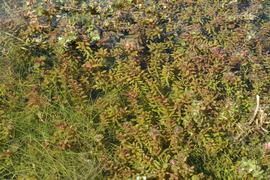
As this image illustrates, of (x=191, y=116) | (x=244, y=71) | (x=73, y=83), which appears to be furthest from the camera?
(x=244, y=71)

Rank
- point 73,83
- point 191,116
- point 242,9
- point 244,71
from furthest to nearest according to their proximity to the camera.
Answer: point 242,9
point 244,71
point 73,83
point 191,116

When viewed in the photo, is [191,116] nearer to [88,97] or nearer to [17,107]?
[88,97]

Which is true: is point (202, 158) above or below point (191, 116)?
below

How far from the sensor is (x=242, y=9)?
15.4ft

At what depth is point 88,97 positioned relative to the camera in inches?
147

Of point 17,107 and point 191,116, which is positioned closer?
point 191,116

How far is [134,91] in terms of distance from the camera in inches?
141

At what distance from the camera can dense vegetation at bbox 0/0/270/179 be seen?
3.20m

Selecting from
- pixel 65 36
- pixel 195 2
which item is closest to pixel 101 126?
pixel 65 36

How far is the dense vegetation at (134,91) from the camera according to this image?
320cm

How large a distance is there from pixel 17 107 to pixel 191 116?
117 cm

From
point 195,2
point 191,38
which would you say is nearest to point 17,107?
point 191,38

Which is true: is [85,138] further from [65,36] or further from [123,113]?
[65,36]

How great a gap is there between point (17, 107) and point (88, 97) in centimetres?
50
